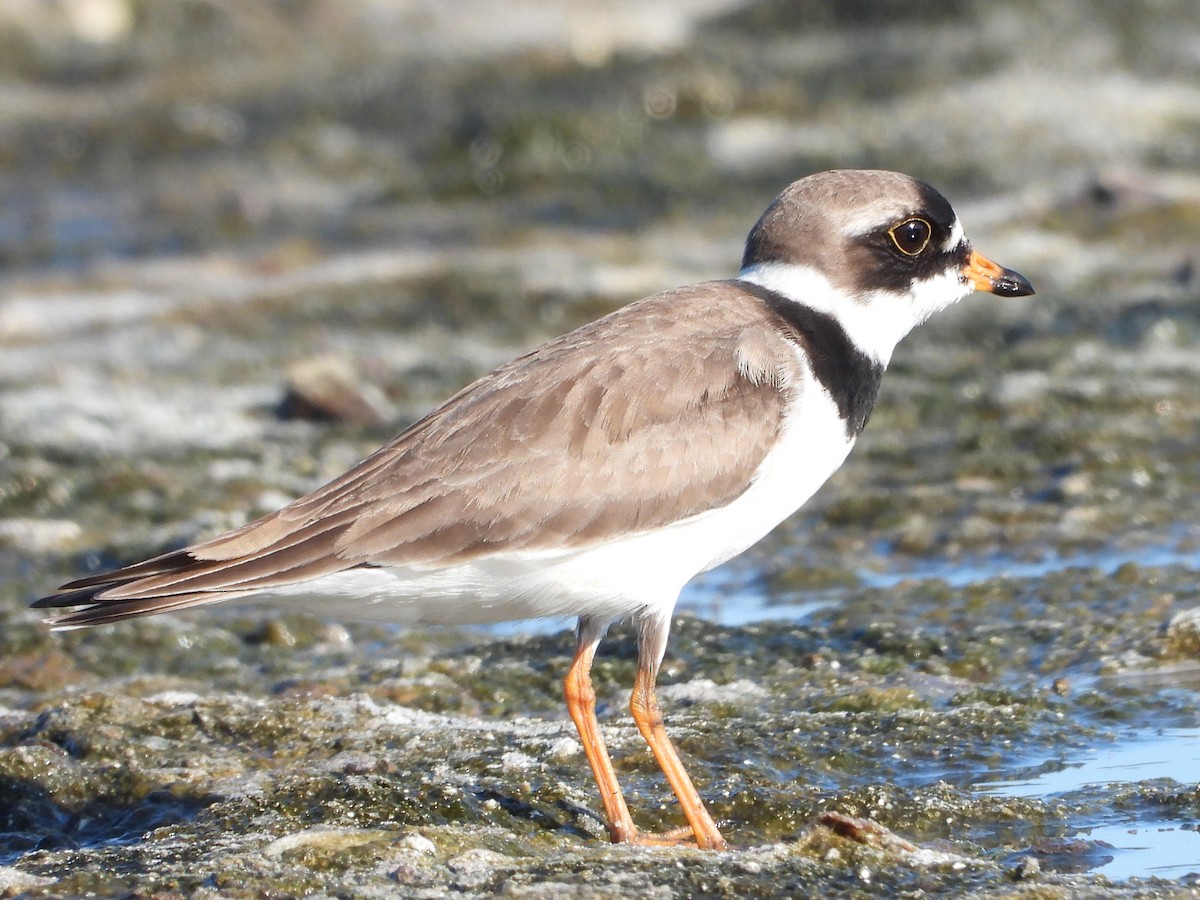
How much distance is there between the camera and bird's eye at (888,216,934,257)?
530 cm

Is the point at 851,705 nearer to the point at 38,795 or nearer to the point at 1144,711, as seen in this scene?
the point at 1144,711

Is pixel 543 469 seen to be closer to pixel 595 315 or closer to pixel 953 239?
pixel 953 239

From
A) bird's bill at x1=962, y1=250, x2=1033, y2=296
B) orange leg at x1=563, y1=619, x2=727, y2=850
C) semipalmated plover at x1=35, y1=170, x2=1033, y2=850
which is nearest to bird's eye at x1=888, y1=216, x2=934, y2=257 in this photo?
bird's bill at x1=962, y1=250, x2=1033, y2=296

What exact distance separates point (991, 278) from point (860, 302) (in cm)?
64

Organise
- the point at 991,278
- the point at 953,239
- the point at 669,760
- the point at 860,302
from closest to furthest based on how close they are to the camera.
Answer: the point at 669,760 < the point at 860,302 < the point at 953,239 < the point at 991,278

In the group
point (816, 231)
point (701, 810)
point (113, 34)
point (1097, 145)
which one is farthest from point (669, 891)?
point (113, 34)

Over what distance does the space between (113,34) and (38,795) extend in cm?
1319

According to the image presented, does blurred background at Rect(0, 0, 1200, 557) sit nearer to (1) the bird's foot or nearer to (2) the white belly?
(2) the white belly

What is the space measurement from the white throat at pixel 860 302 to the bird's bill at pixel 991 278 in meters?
0.18

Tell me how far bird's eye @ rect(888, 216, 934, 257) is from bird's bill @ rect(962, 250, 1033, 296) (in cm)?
27

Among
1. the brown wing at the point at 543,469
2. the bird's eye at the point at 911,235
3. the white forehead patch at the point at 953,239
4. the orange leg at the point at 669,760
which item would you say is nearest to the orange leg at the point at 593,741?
the orange leg at the point at 669,760

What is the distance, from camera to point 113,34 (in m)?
16.4

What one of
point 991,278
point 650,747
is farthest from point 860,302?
point 650,747

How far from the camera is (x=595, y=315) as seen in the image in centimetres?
993
